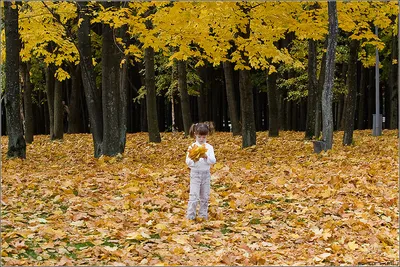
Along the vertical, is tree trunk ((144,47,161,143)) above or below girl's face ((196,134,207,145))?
above

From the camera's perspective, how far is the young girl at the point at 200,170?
967 cm

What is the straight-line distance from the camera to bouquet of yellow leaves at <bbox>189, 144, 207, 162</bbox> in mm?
9586

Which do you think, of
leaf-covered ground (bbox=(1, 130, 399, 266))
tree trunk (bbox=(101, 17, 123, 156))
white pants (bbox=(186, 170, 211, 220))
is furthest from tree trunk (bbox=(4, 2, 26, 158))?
white pants (bbox=(186, 170, 211, 220))

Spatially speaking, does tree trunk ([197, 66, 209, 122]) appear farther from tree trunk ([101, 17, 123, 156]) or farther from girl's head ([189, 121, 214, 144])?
girl's head ([189, 121, 214, 144])

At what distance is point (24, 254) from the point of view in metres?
7.57

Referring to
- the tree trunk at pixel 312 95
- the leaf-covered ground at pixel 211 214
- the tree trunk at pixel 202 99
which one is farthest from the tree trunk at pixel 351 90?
the tree trunk at pixel 202 99

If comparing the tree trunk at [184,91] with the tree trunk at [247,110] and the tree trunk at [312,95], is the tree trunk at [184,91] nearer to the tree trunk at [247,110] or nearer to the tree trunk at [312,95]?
the tree trunk at [312,95]

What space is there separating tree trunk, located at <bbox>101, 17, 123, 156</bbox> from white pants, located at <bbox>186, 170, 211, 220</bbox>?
28.0ft

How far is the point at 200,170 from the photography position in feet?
32.0

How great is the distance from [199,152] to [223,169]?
5522mm

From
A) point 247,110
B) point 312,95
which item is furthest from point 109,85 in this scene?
point 312,95

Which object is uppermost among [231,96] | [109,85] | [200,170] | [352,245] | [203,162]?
[109,85]

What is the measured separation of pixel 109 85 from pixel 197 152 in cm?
884

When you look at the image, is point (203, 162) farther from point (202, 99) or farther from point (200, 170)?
point (202, 99)
